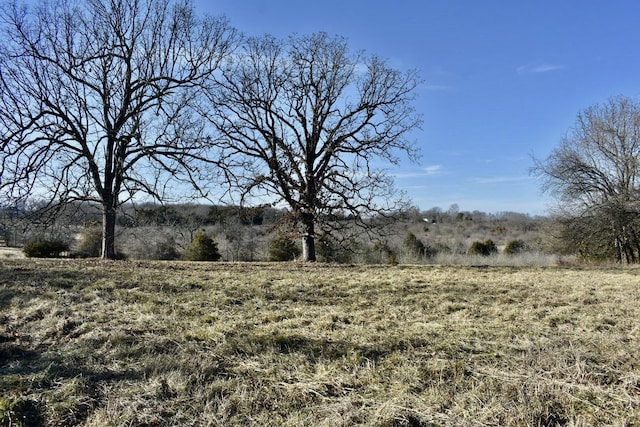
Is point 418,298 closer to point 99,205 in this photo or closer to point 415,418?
point 415,418

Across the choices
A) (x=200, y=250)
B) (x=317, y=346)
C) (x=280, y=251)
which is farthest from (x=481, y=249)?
(x=317, y=346)

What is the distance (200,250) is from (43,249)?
6.97 metres

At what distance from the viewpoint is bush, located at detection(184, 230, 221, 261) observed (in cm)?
2019

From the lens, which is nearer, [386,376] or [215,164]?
[386,376]

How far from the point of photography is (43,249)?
18.0m

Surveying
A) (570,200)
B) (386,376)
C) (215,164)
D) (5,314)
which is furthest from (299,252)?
(386,376)

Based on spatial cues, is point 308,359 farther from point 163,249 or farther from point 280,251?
point 163,249

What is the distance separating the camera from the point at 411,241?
85.5 ft

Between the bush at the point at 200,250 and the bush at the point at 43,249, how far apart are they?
579cm

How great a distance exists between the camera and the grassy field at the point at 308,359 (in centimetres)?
264

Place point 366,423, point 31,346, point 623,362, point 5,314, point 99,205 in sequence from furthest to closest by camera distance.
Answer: point 99,205 < point 5,314 < point 31,346 < point 623,362 < point 366,423

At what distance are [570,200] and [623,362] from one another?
74.0 ft

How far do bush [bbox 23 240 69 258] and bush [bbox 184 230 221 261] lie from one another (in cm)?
579

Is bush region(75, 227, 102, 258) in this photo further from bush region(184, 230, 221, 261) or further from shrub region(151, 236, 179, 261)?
bush region(184, 230, 221, 261)
